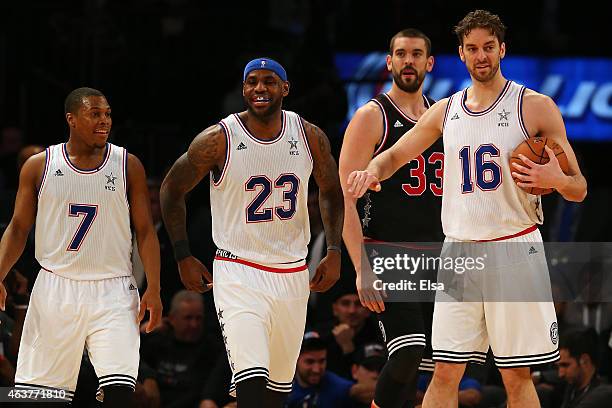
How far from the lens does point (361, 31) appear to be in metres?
14.1

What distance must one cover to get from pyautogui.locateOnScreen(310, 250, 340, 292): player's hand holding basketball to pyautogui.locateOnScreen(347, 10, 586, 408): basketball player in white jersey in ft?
2.54

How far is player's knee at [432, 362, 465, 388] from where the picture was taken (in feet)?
24.9

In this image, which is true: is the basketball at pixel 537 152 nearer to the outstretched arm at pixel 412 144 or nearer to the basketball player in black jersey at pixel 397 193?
the outstretched arm at pixel 412 144

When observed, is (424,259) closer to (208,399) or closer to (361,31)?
(208,399)

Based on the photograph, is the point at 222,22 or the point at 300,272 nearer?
the point at 300,272

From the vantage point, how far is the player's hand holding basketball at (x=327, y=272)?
27.0ft

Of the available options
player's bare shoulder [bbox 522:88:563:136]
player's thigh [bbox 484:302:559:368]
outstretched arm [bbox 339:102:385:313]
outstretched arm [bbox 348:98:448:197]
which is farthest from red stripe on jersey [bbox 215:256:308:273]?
player's bare shoulder [bbox 522:88:563:136]

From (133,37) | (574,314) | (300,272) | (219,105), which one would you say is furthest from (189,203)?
(300,272)

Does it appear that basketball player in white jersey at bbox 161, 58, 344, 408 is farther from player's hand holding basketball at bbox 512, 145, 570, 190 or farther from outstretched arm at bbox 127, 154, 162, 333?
player's hand holding basketball at bbox 512, 145, 570, 190

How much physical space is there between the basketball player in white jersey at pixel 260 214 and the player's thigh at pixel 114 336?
1.40ft

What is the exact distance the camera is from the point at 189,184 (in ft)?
26.5

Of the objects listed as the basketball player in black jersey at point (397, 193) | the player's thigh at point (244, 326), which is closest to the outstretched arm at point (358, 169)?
the basketball player in black jersey at point (397, 193)

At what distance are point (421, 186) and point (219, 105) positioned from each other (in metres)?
5.26

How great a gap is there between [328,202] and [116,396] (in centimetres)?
182
